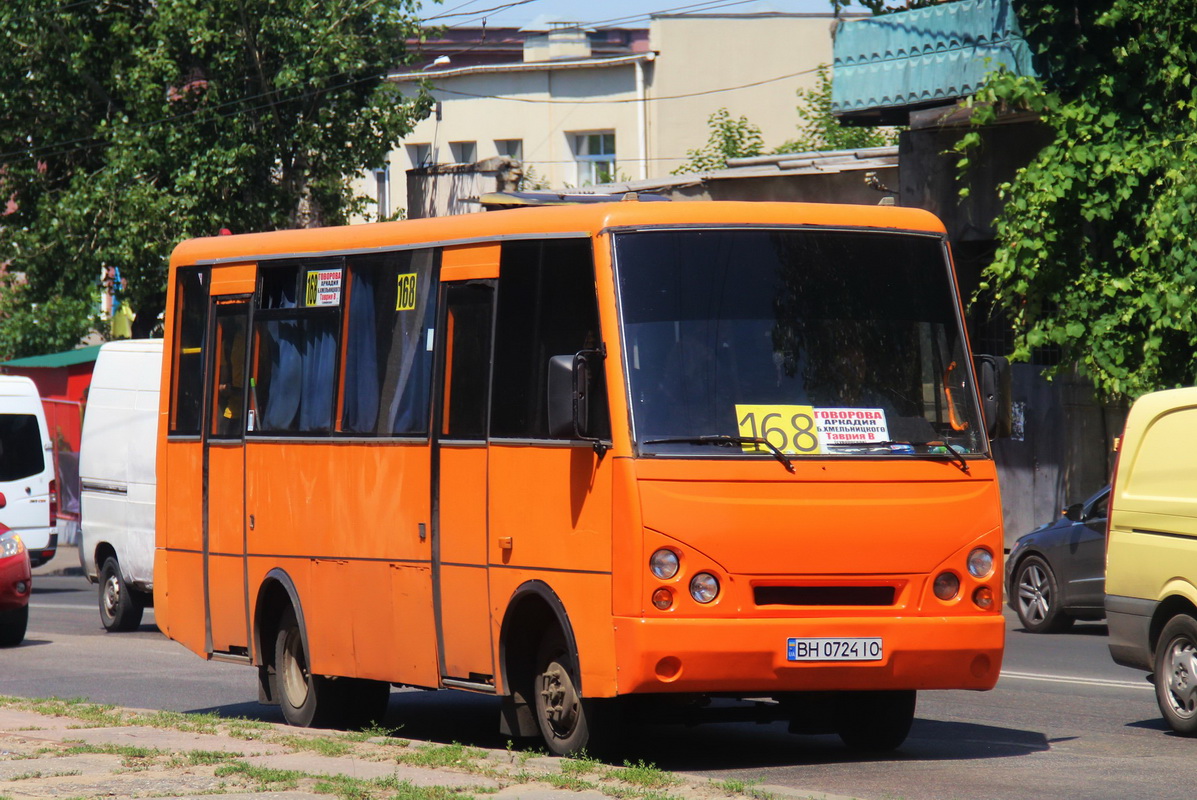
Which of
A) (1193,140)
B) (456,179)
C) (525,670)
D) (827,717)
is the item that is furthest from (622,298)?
(456,179)

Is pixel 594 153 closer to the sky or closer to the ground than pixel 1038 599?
closer to the sky

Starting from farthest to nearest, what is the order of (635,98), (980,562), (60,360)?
(635,98) → (60,360) → (980,562)

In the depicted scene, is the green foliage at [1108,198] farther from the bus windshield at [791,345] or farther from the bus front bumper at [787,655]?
the bus front bumper at [787,655]

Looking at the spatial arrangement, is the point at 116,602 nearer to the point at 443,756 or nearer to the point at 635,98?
the point at 443,756

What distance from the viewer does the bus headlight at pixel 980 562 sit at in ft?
29.7

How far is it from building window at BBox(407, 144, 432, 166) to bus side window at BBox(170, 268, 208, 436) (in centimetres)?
3807

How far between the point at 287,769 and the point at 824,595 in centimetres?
260

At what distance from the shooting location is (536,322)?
31.4 ft

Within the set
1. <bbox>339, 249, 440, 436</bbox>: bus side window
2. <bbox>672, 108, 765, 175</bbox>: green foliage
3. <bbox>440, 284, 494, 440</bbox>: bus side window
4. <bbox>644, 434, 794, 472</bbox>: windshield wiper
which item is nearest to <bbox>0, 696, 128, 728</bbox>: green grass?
<bbox>339, 249, 440, 436</bbox>: bus side window

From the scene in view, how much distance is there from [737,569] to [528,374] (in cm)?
162

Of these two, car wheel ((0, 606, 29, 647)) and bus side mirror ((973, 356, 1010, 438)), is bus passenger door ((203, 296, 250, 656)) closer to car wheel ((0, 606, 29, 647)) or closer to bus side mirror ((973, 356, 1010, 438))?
bus side mirror ((973, 356, 1010, 438))

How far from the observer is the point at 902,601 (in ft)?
29.3

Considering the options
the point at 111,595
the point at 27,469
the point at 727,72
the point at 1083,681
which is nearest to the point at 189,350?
the point at 1083,681

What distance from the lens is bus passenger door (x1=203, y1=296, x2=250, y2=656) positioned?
1221 cm
